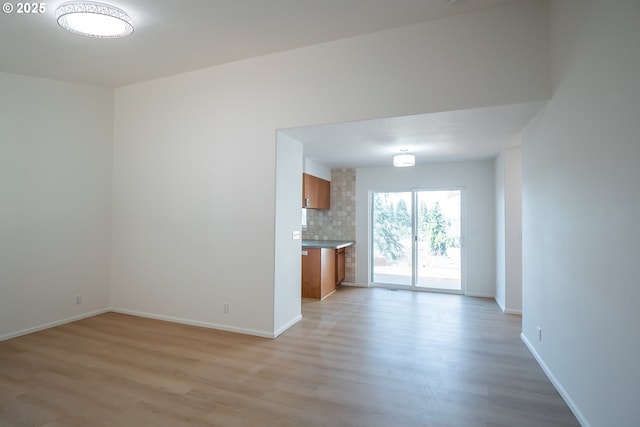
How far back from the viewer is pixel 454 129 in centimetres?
360

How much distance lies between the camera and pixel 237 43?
3336mm

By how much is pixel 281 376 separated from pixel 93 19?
324cm

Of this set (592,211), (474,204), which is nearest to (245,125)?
(592,211)

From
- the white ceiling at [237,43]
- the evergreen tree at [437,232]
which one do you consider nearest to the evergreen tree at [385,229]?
the evergreen tree at [437,232]

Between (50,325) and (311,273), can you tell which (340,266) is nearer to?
(311,273)

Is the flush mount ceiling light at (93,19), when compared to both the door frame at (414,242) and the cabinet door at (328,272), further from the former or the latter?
the door frame at (414,242)

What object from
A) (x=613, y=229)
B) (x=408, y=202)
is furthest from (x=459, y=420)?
(x=408, y=202)

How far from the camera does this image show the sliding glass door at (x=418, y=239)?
6031 millimetres

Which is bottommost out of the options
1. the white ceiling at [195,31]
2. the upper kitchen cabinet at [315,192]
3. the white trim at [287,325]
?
the white trim at [287,325]

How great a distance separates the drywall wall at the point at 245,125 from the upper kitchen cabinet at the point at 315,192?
5.18 ft

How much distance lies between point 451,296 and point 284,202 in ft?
12.2

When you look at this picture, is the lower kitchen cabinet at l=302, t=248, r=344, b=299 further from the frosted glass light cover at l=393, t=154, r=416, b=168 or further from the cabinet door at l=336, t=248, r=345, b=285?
the frosted glass light cover at l=393, t=154, r=416, b=168

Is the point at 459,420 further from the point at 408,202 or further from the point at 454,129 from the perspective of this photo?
the point at 408,202

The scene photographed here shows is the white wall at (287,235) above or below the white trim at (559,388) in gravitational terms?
above
